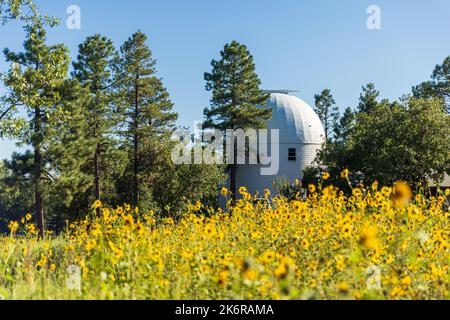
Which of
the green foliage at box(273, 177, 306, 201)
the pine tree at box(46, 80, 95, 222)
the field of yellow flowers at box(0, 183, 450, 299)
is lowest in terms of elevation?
the field of yellow flowers at box(0, 183, 450, 299)

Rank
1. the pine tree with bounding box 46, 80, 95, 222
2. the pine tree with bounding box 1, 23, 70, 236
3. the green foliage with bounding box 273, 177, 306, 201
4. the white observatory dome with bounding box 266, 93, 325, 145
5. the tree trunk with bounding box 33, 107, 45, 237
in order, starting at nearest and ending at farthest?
the green foliage with bounding box 273, 177, 306, 201 → the pine tree with bounding box 1, 23, 70, 236 → the tree trunk with bounding box 33, 107, 45, 237 → the pine tree with bounding box 46, 80, 95, 222 → the white observatory dome with bounding box 266, 93, 325, 145

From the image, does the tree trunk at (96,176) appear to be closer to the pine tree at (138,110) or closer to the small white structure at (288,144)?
the pine tree at (138,110)

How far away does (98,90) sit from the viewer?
2859 centimetres

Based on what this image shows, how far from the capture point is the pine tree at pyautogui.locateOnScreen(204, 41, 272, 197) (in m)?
33.9

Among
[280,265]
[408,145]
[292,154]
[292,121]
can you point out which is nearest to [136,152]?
[292,154]

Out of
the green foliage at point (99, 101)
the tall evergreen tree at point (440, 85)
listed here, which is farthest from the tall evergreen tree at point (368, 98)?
the green foliage at point (99, 101)

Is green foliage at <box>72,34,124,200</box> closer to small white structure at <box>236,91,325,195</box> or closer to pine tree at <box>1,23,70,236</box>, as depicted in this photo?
pine tree at <box>1,23,70,236</box>

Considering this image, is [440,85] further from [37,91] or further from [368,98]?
[37,91]

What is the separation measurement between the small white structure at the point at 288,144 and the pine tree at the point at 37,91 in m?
20.7

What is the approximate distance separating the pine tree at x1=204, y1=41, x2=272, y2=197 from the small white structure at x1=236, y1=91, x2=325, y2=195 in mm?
7528

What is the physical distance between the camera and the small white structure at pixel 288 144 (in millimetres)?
→ 41344

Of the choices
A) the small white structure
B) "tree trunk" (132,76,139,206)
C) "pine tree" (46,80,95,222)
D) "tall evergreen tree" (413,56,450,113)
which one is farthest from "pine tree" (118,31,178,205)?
"tall evergreen tree" (413,56,450,113)
